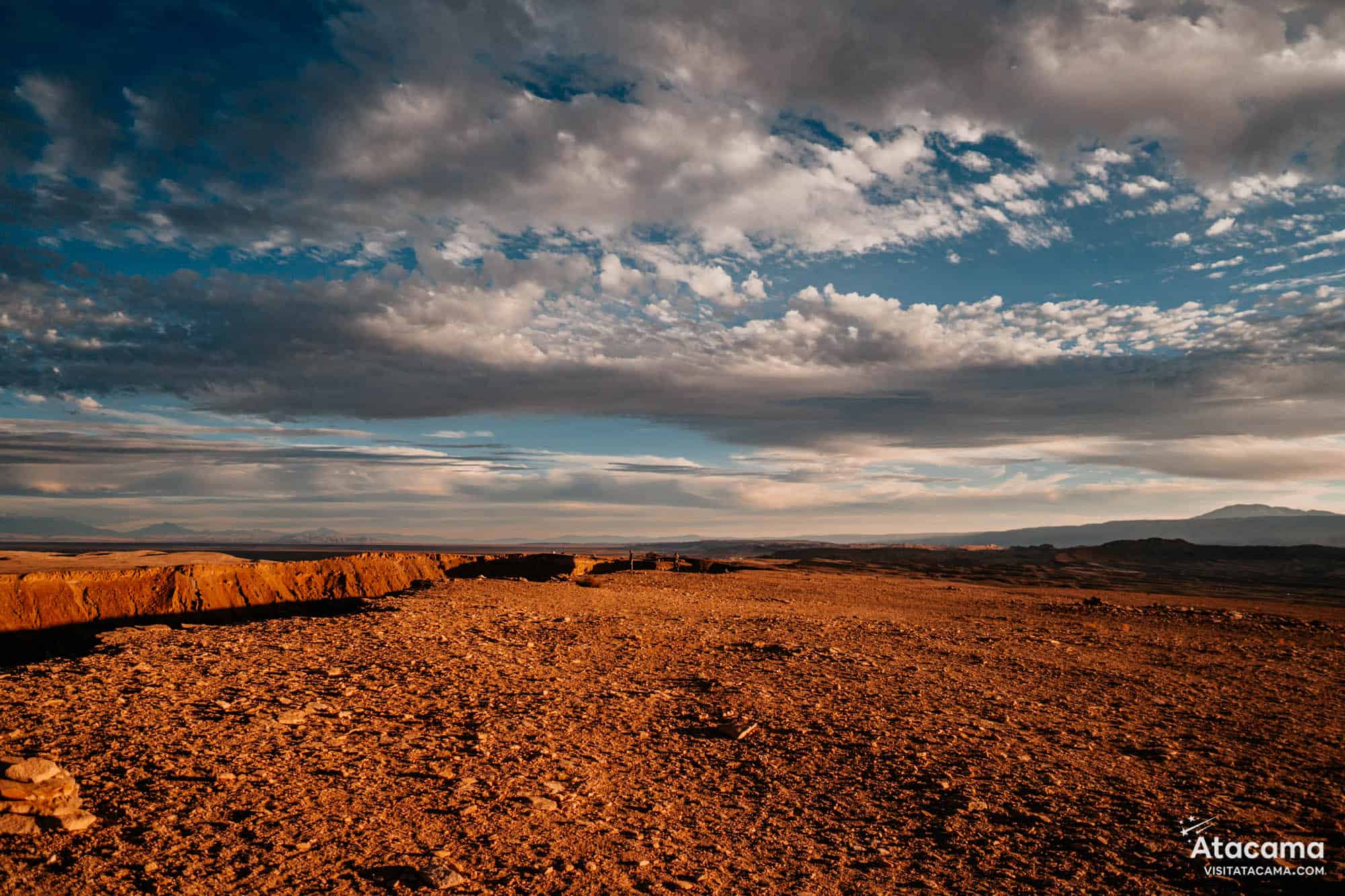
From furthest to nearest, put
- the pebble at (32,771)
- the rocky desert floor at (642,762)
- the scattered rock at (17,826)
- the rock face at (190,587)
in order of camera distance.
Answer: the rock face at (190,587) → the pebble at (32,771) → the rocky desert floor at (642,762) → the scattered rock at (17,826)

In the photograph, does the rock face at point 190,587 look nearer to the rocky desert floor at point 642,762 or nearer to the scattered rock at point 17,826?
the rocky desert floor at point 642,762

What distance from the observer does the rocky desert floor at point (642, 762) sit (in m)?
4.68

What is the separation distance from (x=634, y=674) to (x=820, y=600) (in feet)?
43.9

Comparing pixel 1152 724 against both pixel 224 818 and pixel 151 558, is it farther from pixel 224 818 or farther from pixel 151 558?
pixel 151 558

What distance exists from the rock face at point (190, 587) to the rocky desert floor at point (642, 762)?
7551 millimetres

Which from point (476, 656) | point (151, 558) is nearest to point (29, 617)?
point (476, 656)

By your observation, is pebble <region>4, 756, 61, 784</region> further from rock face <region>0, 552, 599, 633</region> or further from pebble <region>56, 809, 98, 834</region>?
rock face <region>0, 552, 599, 633</region>

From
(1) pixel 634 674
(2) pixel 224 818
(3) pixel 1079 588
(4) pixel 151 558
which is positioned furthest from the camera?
(4) pixel 151 558

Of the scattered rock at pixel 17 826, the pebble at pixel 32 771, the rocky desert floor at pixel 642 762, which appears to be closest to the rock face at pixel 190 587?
the rocky desert floor at pixel 642 762

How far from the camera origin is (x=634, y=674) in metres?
10.0

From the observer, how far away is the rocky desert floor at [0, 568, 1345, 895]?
4.68 metres

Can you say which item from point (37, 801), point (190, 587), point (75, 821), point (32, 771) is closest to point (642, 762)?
point (75, 821)

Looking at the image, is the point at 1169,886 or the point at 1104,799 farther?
the point at 1104,799

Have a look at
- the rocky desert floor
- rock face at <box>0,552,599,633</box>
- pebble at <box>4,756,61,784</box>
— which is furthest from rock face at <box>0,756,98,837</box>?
rock face at <box>0,552,599,633</box>
